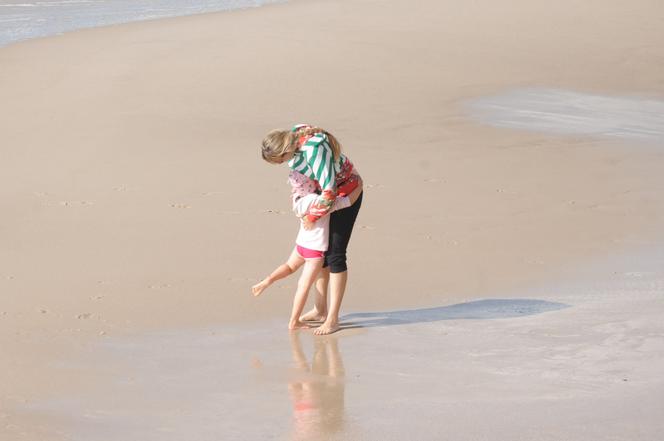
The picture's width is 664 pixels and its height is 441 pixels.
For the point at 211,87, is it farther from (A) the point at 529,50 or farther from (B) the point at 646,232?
(B) the point at 646,232

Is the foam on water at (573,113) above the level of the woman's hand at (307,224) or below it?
below

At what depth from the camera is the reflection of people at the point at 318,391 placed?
5289 mm

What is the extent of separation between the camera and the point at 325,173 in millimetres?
6602

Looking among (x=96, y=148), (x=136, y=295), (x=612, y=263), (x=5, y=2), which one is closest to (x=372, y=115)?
(x=96, y=148)

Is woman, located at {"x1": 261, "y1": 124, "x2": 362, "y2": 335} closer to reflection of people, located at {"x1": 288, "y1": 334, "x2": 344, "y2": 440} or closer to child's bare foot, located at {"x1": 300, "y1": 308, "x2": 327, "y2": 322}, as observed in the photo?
child's bare foot, located at {"x1": 300, "y1": 308, "x2": 327, "y2": 322}

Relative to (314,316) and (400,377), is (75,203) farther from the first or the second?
(400,377)

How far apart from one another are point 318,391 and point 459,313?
168 centimetres

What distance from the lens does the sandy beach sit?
18.4 feet

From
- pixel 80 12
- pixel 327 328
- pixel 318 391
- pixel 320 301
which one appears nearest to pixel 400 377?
pixel 318 391

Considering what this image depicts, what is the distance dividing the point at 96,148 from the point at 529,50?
Answer: 820 centimetres

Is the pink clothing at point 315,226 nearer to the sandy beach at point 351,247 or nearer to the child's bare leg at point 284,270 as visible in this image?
the child's bare leg at point 284,270

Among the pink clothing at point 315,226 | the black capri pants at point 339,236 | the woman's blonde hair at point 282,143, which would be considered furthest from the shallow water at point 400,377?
the woman's blonde hair at point 282,143

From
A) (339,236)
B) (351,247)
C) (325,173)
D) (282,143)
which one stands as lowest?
(351,247)

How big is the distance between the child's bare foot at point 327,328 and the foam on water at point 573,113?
6.29 m
